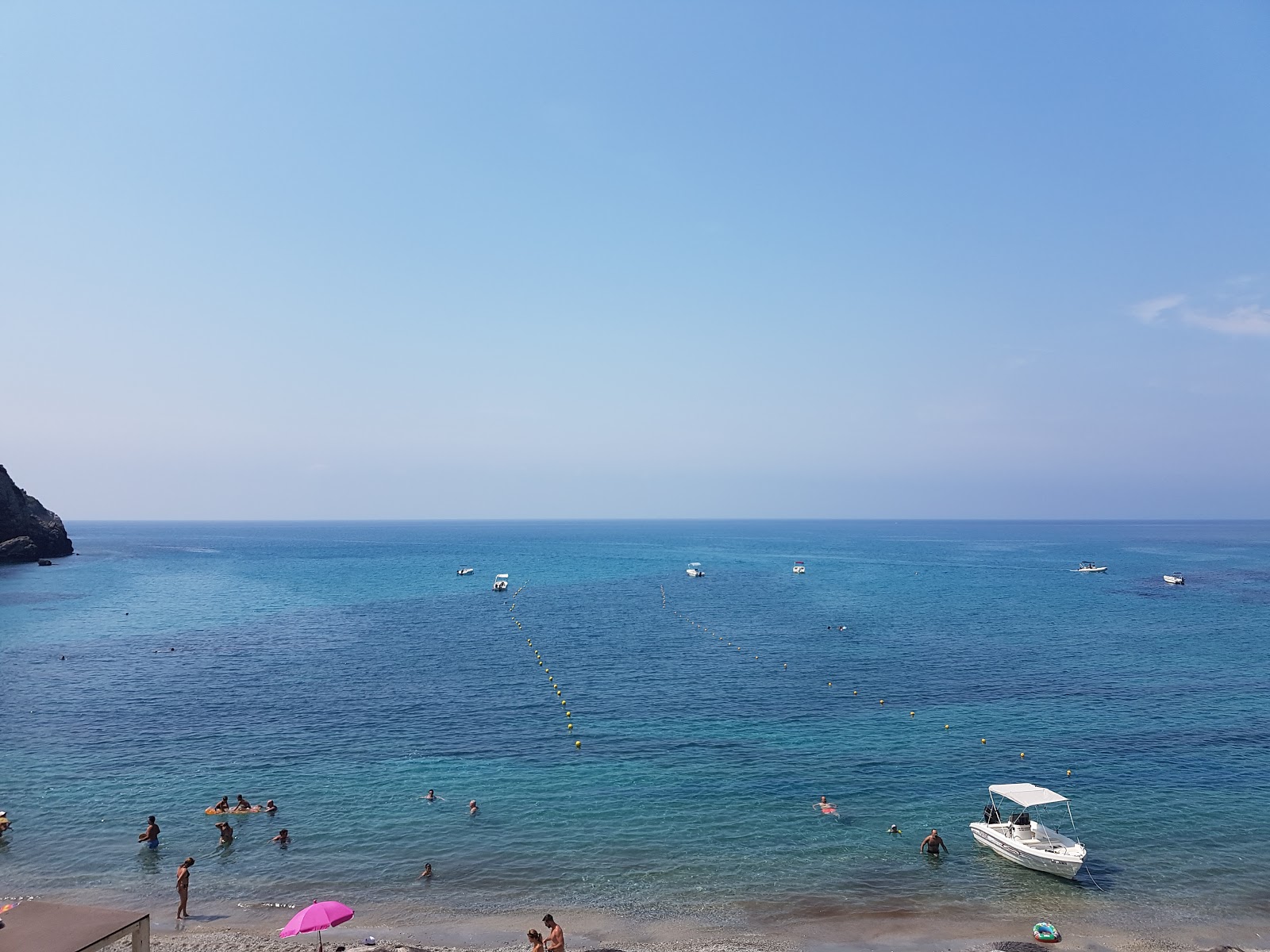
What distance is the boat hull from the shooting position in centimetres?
2580

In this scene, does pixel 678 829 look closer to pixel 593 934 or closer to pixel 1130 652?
pixel 593 934

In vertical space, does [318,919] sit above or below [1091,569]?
above

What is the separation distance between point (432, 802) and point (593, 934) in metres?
12.3

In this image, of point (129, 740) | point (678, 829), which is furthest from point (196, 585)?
point (678, 829)

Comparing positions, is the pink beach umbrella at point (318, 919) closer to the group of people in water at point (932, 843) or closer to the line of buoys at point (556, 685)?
the line of buoys at point (556, 685)

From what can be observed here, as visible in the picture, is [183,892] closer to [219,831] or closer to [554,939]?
[219,831]

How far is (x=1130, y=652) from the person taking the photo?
63.9 meters

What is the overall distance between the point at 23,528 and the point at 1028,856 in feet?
578

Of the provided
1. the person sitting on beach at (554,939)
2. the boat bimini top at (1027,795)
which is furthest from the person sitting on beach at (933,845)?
the person sitting on beach at (554,939)

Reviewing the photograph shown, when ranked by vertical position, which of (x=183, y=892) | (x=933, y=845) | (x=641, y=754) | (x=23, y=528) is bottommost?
(x=641, y=754)

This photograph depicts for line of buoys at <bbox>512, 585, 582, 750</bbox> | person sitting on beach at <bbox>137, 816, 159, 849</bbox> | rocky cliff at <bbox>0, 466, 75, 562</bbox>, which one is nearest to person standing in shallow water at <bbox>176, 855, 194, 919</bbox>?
person sitting on beach at <bbox>137, 816, 159, 849</bbox>

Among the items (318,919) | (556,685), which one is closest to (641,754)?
(556,685)

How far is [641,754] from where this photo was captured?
38.5 metres

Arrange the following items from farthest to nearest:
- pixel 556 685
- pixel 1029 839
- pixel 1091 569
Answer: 1. pixel 1091 569
2. pixel 556 685
3. pixel 1029 839
